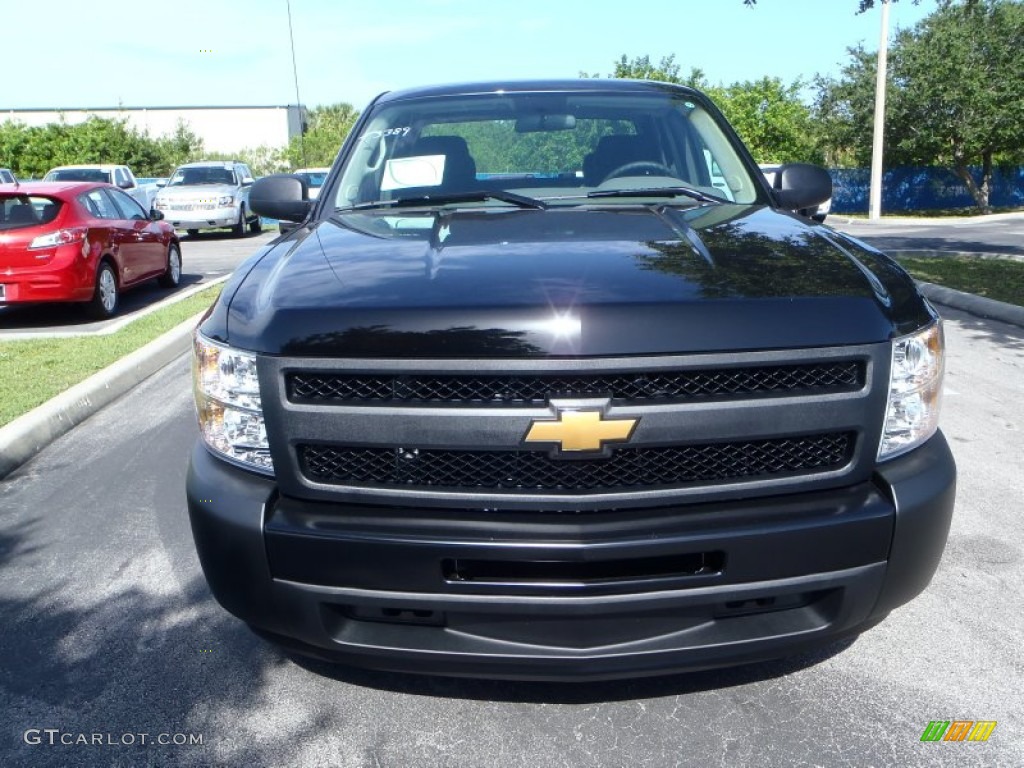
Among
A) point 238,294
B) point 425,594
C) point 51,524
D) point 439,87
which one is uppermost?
point 439,87

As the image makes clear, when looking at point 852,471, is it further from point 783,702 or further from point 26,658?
point 26,658

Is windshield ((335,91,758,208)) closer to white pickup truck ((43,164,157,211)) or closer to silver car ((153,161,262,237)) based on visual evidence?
silver car ((153,161,262,237))

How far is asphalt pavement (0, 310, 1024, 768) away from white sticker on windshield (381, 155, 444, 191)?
1.74 m

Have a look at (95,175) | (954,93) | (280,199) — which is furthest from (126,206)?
(954,93)

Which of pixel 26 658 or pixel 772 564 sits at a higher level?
pixel 772 564

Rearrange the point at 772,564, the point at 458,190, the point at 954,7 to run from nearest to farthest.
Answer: the point at 772,564 → the point at 458,190 → the point at 954,7

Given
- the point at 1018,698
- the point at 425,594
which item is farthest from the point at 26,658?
the point at 1018,698

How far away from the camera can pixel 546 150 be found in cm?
416

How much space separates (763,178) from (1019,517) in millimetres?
1843

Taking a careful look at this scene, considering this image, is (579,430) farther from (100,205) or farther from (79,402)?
(100,205)

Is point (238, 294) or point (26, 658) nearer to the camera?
point (238, 294)

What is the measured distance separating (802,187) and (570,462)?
90.4 inches

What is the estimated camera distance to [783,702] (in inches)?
110

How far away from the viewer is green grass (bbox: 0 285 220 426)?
6469 millimetres
